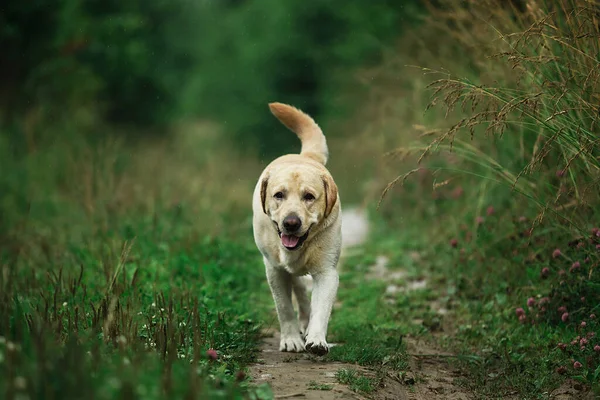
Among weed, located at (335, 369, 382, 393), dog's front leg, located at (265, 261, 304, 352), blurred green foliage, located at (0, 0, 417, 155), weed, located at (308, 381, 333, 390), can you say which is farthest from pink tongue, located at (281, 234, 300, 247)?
blurred green foliage, located at (0, 0, 417, 155)

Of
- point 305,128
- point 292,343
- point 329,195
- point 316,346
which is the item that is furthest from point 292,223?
point 305,128

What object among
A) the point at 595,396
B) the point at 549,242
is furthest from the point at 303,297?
the point at 595,396

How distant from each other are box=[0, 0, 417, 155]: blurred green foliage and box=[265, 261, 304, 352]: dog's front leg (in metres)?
5.19

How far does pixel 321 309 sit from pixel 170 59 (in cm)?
2089

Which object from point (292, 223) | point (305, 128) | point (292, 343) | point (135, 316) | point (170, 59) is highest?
point (170, 59)

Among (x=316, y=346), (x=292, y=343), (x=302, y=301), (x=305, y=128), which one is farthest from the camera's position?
(x=305, y=128)

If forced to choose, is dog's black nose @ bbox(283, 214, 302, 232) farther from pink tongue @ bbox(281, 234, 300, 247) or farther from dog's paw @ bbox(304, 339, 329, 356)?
dog's paw @ bbox(304, 339, 329, 356)

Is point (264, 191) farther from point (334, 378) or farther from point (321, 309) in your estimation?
point (334, 378)

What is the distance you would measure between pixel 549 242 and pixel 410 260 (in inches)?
86.5

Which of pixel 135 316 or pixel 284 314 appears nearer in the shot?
pixel 135 316

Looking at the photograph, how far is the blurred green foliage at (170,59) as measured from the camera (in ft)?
36.3

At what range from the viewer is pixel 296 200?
4523 millimetres

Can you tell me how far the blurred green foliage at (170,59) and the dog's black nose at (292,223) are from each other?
539 cm

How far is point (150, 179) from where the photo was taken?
9.81 metres
